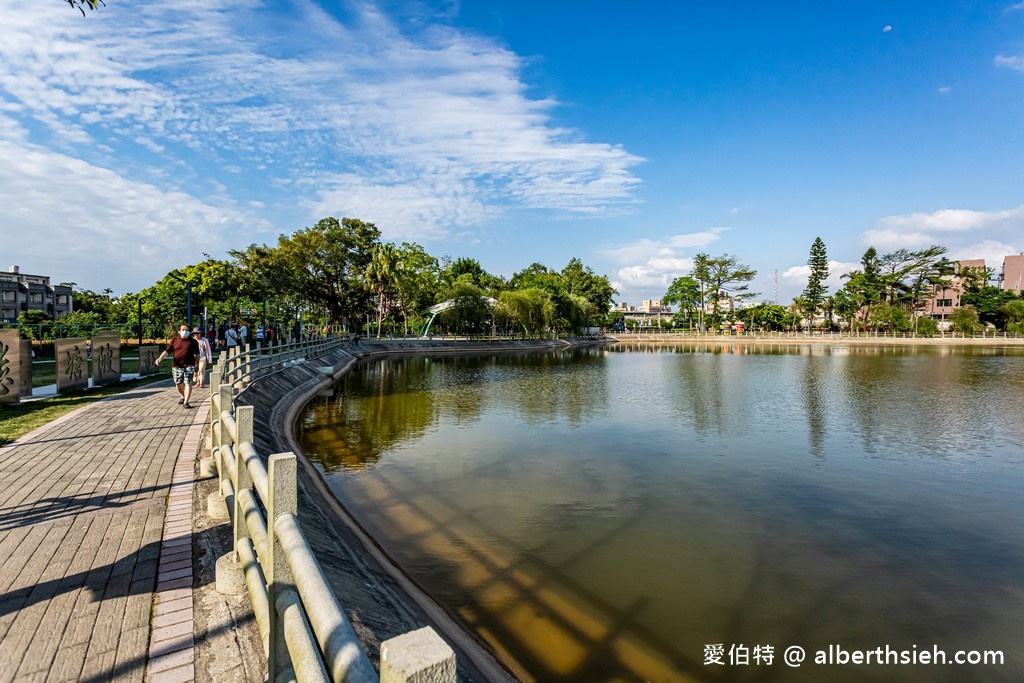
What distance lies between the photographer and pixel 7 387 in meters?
12.2

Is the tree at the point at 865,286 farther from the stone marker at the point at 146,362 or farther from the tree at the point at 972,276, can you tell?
the stone marker at the point at 146,362

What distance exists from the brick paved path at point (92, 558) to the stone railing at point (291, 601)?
587 mm

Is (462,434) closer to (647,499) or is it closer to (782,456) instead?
(647,499)

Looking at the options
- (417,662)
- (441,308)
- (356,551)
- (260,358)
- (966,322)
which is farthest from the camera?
(966,322)

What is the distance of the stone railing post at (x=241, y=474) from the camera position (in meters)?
3.88

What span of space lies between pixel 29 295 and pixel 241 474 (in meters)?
88.8

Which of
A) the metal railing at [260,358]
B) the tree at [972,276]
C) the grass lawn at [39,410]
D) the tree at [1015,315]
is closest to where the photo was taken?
the grass lawn at [39,410]

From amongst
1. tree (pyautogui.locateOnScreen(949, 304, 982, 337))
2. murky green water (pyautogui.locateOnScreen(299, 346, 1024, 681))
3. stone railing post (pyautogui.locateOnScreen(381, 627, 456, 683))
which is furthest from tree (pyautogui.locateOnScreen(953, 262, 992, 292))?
stone railing post (pyautogui.locateOnScreen(381, 627, 456, 683))

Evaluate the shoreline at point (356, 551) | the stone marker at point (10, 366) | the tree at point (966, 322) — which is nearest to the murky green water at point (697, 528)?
the shoreline at point (356, 551)

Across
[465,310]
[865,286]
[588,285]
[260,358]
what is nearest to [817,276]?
[865,286]

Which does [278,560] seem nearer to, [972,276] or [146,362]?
[146,362]

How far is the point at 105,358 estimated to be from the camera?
16.1 m

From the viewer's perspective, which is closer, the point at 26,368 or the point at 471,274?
the point at 26,368

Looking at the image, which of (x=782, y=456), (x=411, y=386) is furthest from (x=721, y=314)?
(x=782, y=456)
